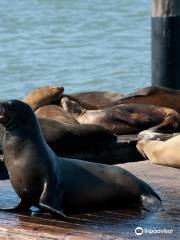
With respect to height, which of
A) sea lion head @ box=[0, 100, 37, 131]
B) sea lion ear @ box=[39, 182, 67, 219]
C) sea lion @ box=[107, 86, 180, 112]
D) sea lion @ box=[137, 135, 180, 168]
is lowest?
sea lion @ box=[107, 86, 180, 112]

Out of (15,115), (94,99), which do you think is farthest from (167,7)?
(15,115)

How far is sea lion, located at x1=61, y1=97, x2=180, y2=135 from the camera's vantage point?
8.48 m

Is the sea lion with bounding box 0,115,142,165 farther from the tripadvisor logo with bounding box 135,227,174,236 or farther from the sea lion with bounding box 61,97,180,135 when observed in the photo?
the tripadvisor logo with bounding box 135,227,174,236

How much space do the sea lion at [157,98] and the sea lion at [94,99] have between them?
0.21 m

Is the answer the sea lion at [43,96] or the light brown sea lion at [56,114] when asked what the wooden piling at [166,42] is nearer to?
the sea lion at [43,96]

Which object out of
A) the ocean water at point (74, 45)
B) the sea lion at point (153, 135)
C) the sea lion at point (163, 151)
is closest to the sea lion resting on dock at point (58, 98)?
the sea lion at point (153, 135)

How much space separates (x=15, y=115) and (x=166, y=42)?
4.85 meters

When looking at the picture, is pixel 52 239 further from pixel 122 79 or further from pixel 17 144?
pixel 122 79

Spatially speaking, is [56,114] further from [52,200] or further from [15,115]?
[52,200]

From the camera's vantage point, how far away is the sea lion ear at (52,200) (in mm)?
4738

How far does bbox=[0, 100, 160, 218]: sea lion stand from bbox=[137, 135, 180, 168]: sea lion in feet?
5.53

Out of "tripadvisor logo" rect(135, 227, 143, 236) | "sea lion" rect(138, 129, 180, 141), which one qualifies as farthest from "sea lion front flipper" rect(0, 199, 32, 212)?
"sea lion" rect(138, 129, 180, 141)

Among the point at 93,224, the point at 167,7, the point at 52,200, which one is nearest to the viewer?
Answer: the point at 93,224

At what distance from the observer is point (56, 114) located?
8898 mm
